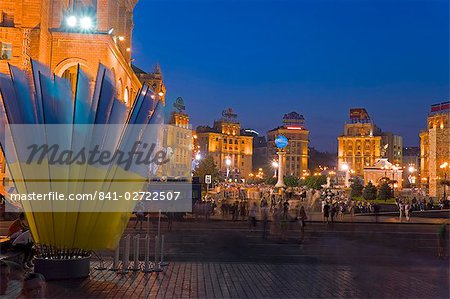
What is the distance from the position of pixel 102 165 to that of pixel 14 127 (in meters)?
2.15

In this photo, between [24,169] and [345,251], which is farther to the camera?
[345,251]

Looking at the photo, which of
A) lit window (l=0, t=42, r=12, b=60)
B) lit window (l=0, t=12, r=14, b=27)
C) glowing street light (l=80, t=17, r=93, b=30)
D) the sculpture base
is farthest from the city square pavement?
glowing street light (l=80, t=17, r=93, b=30)

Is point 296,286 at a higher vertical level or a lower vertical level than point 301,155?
lower

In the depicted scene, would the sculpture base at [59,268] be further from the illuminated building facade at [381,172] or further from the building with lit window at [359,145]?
the building with lit window at [359,145]

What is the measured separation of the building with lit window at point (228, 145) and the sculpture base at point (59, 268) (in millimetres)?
144869

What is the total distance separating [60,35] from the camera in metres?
36.9

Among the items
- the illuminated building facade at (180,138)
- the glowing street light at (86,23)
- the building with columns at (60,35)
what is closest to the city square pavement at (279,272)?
the building with columns at (60,35)

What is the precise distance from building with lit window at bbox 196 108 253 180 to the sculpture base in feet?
475

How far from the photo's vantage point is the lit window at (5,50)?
33.4 m

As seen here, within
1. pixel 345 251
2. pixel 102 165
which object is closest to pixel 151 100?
pixel 102 165

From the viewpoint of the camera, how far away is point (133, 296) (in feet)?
31.7

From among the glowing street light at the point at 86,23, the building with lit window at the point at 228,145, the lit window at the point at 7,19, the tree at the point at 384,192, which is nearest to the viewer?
the lit window at the point at 7,19

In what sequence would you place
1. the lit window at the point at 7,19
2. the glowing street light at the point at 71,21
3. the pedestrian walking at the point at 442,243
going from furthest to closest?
the glowing street light at the point at 71,21, the lit window at the point at 7,19, the pedestrian walking at the point at 442,243

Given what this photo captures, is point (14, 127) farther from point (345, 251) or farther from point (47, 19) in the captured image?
point (47, 19)
